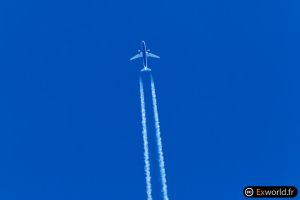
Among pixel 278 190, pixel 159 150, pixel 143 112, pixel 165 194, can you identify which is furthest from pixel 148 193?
pixel 278 190

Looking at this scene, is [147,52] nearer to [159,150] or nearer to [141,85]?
[141,85]

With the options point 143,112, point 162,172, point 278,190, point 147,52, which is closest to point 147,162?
point 162,172

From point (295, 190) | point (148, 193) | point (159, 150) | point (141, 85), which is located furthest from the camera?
point (141, 85)

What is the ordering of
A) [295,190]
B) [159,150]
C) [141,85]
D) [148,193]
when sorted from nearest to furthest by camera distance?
[295,190]
[148,193]
[159,150]
[141,85]

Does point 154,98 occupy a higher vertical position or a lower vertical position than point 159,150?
→ higher

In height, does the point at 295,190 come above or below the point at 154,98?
below

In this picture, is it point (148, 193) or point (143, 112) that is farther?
point (143, 112)

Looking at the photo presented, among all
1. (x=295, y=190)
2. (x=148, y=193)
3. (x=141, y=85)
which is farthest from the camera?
(x=141, y=85)

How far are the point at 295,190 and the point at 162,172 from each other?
4435cm

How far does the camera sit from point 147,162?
6156 inches

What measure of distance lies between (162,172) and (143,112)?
62.4 feet

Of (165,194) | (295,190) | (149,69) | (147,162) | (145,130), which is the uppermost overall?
(149,69)

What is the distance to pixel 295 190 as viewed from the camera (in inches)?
4675

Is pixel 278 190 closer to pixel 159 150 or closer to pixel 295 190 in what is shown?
pixel 295 190
